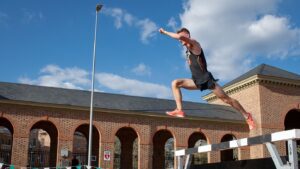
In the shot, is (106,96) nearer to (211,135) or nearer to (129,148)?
(129,148)

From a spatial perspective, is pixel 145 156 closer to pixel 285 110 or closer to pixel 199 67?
pixel 285 110

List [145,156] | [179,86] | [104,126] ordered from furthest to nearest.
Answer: [145,156] < [104,126] < [179,86]

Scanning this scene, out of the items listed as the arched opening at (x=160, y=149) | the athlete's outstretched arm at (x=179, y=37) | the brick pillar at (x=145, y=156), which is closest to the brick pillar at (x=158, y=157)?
the arched opening at (x=160, y=149)

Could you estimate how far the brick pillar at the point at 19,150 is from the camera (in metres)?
24.0

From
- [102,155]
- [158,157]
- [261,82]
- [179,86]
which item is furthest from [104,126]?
[179,86]

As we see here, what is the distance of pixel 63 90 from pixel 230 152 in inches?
617

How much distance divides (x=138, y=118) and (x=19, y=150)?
7.60 m

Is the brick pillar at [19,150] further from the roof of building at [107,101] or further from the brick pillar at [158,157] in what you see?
the brick pillar at [158,157]

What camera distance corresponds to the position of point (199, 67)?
7.41 metres

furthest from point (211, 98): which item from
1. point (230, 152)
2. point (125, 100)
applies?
point (125, 100)

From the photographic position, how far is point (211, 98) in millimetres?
38844

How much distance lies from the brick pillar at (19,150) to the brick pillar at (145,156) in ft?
23.1

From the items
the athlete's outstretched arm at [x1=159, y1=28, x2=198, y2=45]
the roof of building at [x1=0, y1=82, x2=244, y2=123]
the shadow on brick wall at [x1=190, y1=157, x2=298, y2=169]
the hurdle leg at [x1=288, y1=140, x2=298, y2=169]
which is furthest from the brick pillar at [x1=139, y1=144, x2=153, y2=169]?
the hurdle leg at [x1=288, y1=140, x2=298, y2=169]

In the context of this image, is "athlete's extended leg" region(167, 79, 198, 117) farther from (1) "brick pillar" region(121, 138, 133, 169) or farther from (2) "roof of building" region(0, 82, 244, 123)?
(1) "brick pillar" region(121, 138, 133, 169)
